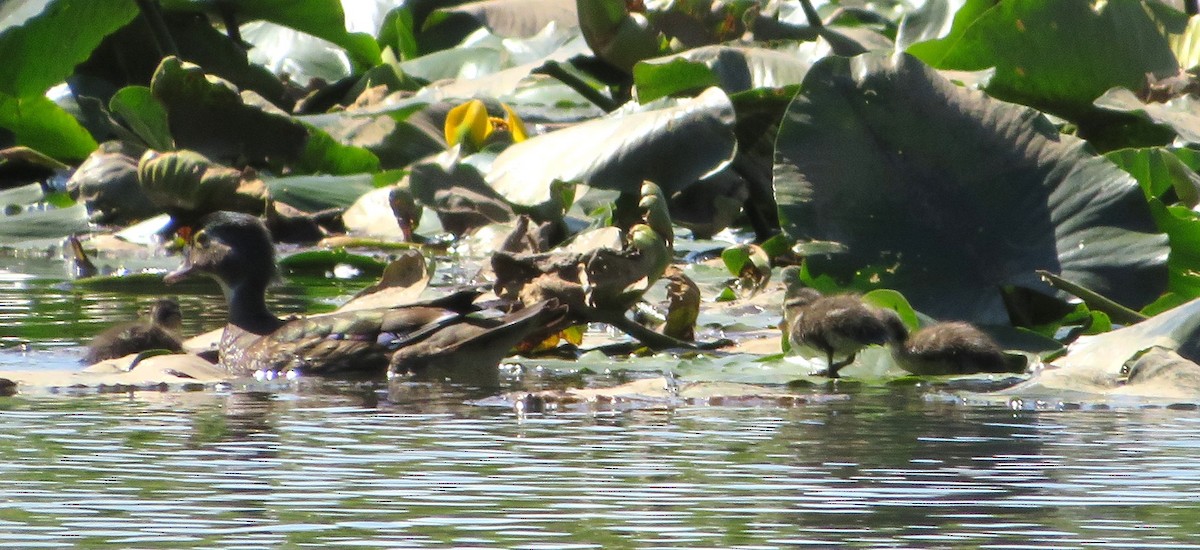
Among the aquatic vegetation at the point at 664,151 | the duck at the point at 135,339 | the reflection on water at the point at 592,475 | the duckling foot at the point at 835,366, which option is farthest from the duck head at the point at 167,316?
the duckling foot at the point at 835,366

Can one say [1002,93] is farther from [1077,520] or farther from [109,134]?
[109,134]

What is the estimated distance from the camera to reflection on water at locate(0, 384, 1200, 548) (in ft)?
10.6

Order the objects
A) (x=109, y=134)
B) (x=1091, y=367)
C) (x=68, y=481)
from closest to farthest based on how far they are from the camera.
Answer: (x=68, y=481)
(x=1091, y=367)
(x=109, y=134)

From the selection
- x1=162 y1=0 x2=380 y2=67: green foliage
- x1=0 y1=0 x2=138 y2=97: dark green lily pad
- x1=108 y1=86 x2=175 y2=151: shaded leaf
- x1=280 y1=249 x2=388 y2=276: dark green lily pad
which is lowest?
x1=280 y1=249 x2=388 y2=276: dark green lily pad

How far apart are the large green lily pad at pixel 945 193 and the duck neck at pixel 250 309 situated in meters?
1.58

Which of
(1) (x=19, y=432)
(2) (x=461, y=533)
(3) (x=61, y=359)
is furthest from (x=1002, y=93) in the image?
(2) (x=461, y=533)

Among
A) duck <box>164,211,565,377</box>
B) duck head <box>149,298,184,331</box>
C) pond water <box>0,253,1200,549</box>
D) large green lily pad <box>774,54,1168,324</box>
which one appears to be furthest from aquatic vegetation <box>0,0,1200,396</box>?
pond water <box>0,253,1200,549</box>

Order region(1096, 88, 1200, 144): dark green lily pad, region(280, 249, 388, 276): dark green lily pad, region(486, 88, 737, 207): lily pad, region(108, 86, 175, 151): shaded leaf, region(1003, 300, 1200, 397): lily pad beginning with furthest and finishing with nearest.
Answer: region(108, 86, 175, 151): shaded leaf → region(280, 249, 388, 276): dark green lily pad → region(1096, 88, 1200, 144): dark green lily pad → region(486, 88, 737, 207): lily pad → region(1003, 300, 1200, 397): lily pad

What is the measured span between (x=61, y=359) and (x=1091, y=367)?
2798 millimetres

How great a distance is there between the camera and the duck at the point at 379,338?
583 centimetres

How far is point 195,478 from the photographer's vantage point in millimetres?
3729

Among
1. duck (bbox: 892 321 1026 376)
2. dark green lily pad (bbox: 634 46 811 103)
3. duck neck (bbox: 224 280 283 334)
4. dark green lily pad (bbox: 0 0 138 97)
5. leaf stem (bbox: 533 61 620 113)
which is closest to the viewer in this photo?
duck (bbox: 892 321 1026 376)

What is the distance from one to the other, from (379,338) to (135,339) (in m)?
0.68

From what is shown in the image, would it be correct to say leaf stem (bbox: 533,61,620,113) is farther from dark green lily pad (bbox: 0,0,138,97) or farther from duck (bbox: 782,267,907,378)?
duck (bbox: 782,267,907,378)
